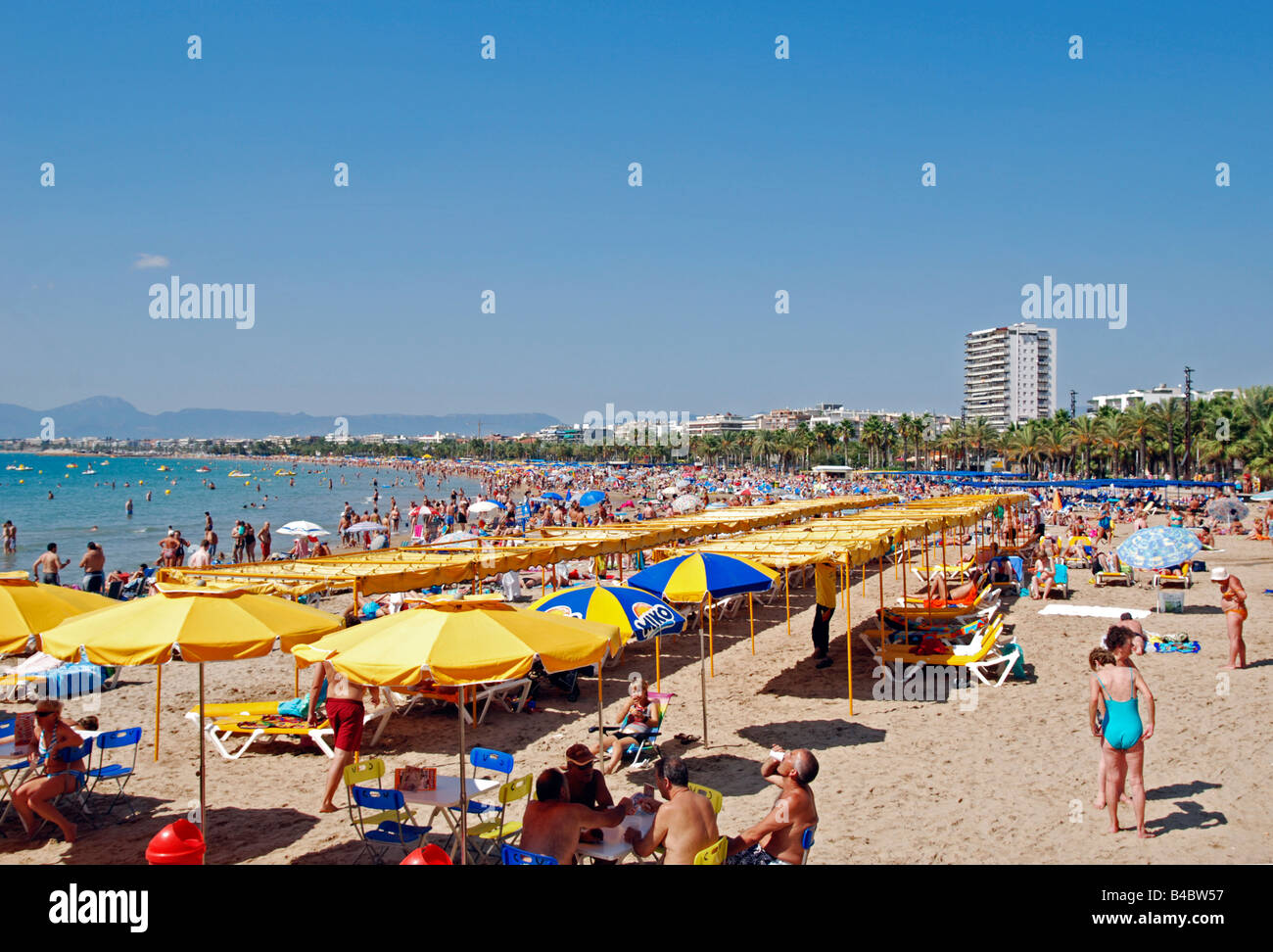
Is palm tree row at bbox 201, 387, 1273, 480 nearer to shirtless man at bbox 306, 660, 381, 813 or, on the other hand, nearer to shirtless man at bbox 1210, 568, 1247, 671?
shirtless man at bbox 1210, 568, 1247, 671

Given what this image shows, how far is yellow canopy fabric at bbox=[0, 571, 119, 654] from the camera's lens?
227 inches

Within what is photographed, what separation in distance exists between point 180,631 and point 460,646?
1.83 metres

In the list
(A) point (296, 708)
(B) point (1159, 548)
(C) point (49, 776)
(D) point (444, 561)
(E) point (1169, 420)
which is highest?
(E) point (1169, 420)

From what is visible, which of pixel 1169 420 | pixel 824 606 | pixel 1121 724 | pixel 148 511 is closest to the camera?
pixel 1121 724

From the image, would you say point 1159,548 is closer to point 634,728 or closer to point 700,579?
point 700,579

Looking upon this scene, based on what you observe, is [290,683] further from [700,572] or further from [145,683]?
[700,572]

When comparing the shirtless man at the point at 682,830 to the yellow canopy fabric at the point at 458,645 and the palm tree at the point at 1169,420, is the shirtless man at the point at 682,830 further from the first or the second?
the palm tree at the point at 1169,420

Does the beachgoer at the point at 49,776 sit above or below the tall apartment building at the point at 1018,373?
below

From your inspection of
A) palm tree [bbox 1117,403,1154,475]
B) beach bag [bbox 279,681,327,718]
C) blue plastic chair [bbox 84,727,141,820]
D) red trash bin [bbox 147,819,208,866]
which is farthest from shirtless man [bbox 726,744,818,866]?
palm tree [bbox 1117,403,1154,475]

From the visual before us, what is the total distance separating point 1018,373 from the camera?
16888 cm

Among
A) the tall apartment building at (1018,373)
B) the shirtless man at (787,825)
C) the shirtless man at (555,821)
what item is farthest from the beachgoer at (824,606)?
the tall apartment building at (1018,373)

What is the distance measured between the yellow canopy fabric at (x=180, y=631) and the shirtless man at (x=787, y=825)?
3.16 meters

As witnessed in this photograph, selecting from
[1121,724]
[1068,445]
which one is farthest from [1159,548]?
[1068,445]

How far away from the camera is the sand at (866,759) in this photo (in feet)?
19.0
